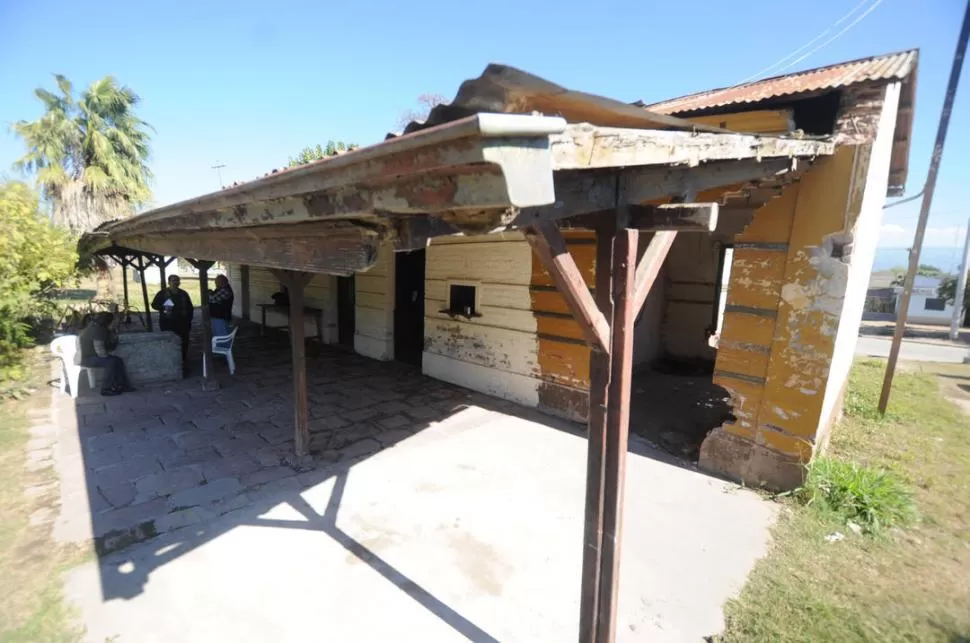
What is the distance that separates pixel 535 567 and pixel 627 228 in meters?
2.38

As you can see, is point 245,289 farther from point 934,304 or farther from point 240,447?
point 934,304

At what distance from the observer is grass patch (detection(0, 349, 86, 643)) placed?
2338 millimetres

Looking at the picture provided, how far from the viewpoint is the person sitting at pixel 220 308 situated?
6943 millimetres

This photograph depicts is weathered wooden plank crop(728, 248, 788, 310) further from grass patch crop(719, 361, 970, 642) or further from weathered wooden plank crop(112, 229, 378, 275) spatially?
weathered wooden plank crop(112, 229, 378, 275)

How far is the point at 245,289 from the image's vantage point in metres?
13.3

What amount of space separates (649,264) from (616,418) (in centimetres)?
79

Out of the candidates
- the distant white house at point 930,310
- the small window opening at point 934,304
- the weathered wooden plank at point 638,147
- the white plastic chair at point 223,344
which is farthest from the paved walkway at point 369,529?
the small window opening at point 934,304

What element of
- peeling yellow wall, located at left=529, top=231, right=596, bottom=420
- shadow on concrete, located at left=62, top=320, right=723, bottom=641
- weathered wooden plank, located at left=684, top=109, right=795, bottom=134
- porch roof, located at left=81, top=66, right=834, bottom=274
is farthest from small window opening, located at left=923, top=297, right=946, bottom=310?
porch roof, located at left=81, top=66, right=834, bottom=274

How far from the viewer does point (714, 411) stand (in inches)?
237

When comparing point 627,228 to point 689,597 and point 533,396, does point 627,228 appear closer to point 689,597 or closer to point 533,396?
point 689,597

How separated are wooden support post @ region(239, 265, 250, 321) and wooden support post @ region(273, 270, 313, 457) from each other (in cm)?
1038

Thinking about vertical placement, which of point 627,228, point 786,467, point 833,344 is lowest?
point 786,467

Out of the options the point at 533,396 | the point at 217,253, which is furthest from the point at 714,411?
the point at 217,253

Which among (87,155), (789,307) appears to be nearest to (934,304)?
(789,307)
